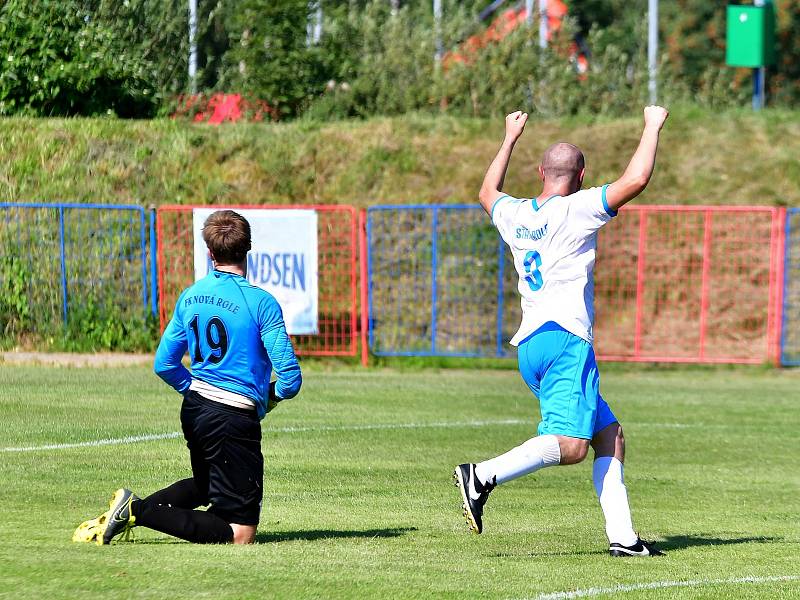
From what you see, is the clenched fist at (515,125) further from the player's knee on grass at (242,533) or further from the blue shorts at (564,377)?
the player's knee on grass at (242,533)

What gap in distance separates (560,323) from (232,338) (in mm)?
1587

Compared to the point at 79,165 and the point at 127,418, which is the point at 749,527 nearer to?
the point at 127,418

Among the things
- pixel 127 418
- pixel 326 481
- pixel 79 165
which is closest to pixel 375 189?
pixel 79 165

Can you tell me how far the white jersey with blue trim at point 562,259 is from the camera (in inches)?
268

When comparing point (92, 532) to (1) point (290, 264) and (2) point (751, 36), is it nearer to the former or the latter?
(1) point (290, 264)

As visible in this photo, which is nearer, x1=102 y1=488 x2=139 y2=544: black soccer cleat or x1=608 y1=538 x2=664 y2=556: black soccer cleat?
x1=102 y1=488 x2=139 y2=544: black soccer cleat

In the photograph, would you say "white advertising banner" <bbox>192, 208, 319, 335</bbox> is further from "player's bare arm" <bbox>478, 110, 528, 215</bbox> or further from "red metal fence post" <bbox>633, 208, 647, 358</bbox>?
"player's bare arm" <bbox>478, 110, 528, 215</bbox>

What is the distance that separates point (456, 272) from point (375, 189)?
2.85 meters

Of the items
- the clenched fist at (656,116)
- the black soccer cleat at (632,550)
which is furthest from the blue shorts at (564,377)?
the clenched fist at (656,116)

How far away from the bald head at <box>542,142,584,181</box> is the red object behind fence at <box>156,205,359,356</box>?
11.5 metres

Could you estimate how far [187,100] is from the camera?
2402 centimetres

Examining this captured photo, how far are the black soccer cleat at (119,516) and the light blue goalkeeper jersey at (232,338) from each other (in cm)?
64

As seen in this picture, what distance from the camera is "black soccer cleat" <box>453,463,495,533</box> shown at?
6.82 m

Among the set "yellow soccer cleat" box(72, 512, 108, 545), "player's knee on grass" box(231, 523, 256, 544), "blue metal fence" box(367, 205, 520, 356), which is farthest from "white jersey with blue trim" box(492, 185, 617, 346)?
"blue metal fence" box(367, 205, 520, 356)
